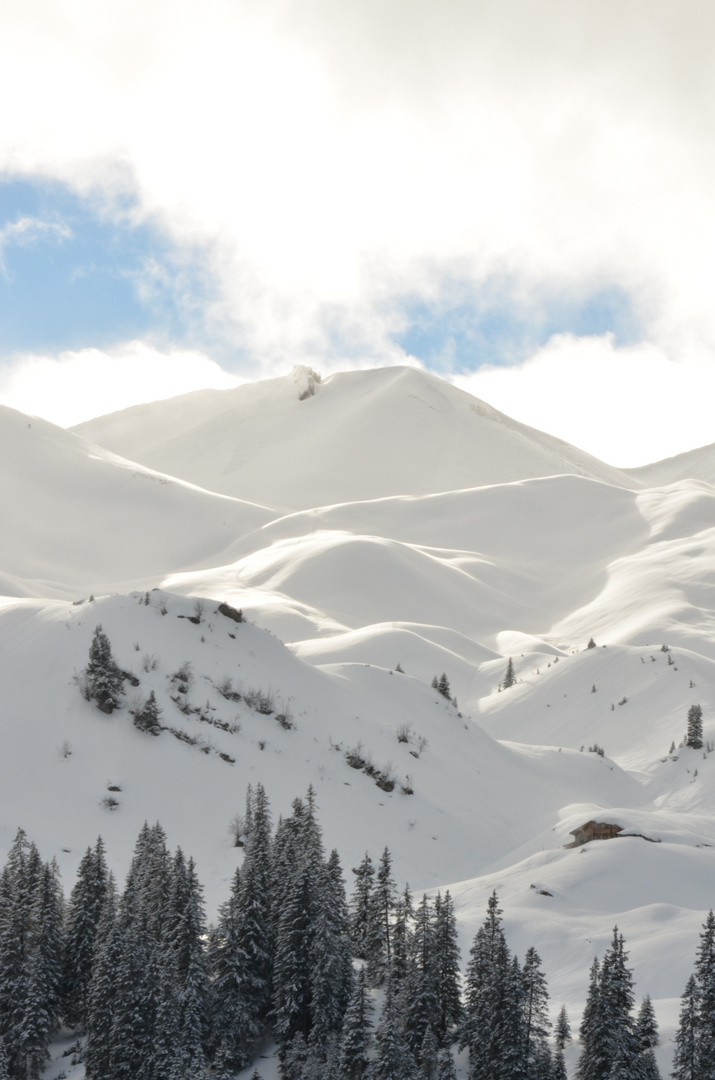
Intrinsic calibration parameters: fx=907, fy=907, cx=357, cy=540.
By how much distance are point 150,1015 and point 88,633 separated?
1474cm

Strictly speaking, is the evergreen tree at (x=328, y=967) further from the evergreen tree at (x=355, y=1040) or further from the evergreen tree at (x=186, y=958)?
the evergreen tree at (x=186, y=958)

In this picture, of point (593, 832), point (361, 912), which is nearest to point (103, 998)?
point (361, 912)

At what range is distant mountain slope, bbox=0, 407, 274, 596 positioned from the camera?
3511 inches

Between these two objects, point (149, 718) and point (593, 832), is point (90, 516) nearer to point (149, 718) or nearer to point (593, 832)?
point (149, 718)

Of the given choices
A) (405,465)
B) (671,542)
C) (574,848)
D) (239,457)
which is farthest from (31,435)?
(574,848)

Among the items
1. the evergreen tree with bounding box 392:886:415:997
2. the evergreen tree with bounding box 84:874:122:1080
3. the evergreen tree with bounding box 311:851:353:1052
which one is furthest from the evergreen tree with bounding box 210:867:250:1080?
the evergreen tree with bounding box 392:886:415:997

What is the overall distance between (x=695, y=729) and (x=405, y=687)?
1176 centimetres

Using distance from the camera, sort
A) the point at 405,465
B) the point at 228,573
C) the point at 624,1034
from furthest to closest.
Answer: the point at 405,465 → the point at 228,573 → the point at 624,1034

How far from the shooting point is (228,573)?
82000 millimetres

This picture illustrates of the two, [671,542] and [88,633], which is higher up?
[671,542]

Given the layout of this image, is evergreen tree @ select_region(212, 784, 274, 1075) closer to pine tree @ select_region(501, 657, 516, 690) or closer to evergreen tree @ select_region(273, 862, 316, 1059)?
evergreen tree @ select_region(273, 862, 316, 1059)

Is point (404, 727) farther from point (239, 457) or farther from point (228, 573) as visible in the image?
point (239, 457)

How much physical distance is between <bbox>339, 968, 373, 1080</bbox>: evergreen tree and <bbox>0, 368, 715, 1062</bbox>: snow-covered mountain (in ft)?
12.7

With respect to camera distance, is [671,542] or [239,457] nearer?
[671,542]
